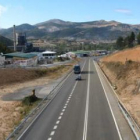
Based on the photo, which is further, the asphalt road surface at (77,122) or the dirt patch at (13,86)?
the dirt patch at (13,86)

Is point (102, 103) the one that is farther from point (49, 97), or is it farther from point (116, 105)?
point (49, 97)

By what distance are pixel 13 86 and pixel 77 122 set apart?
112ft

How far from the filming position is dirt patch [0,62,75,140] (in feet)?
98.6

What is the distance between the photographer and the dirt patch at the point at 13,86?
98.6 ft

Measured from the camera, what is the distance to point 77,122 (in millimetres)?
27562

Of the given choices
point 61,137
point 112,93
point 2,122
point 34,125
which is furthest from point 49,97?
point 61,137

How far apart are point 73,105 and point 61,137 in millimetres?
13414

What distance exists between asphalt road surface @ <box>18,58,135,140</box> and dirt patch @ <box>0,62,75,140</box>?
9.83 ft

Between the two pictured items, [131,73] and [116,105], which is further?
[131,73]

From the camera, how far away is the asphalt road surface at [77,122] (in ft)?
76.6

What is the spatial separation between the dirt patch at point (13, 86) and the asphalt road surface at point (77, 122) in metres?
3.00

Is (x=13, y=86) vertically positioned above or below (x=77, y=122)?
below

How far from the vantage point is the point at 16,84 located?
62156 millimetres

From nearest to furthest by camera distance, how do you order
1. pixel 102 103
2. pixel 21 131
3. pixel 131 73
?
pixel 21 131
pixel 102 103
pixel 131 73
